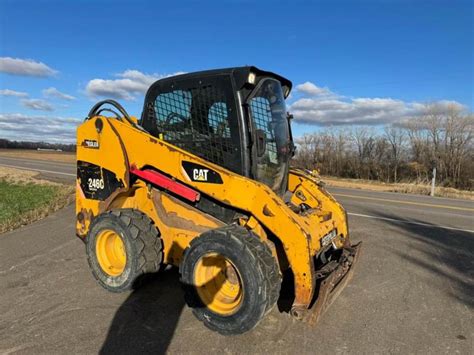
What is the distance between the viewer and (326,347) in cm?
318

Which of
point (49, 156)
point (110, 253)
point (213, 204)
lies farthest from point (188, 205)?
point (49, 156)

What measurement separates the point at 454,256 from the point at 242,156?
14.3 ft

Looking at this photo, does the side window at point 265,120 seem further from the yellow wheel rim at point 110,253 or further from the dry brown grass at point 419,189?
the dry brown grass at point 419,189

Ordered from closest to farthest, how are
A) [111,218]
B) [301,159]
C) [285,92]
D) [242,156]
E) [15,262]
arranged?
1. [242,156]
2. [111,218]
3. [285,92]
4. [15,262]
5. [301,159]

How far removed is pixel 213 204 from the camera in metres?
3.98

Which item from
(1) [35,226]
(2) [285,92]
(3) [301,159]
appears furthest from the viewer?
(3) [301,159]

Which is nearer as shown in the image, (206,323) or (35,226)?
(206,323)

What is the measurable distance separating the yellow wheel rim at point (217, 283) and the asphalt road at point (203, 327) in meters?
0.27

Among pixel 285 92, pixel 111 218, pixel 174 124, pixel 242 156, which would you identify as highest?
pixel 285 92

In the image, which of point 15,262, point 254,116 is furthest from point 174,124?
point 15,262

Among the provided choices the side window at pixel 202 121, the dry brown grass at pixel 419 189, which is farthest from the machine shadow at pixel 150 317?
the dry brown grass at pixel 419 189

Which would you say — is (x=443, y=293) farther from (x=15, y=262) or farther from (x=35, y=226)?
(x=35, y=226)

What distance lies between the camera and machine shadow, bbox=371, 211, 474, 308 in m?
4.66

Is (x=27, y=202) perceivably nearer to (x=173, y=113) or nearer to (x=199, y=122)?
(x=173, y=113)
